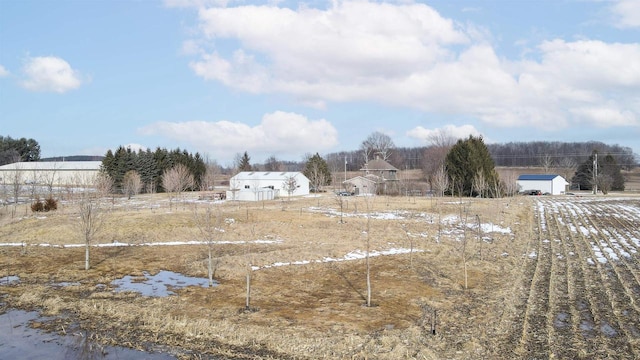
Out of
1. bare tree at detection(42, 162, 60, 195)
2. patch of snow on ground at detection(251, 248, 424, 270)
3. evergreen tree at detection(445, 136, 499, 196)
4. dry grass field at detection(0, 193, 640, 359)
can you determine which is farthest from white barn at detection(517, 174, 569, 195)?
bare tree at detection(42, 162, 60, 195)

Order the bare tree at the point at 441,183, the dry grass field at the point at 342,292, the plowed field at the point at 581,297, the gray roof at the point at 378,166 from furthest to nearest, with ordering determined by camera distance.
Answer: the gray roof at the point at 378,166
the bare tree at the point at 441,183
the dry grass field at the point at 342,292
the plowed field at the point at 581,297

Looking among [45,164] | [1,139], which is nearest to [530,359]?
[45,164]

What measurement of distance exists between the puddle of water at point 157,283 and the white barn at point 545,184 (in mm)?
75196

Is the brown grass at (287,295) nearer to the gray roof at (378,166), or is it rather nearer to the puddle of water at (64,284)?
the puddle of water at (64,284)

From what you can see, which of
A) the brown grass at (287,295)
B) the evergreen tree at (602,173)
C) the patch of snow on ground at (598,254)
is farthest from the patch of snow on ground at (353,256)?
the evergreen tree at (602,173)

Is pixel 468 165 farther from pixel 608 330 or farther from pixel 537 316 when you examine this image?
pixel 608 330

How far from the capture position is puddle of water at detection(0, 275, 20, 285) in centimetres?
1627

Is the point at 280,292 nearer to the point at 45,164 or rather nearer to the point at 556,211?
the point at 556,211

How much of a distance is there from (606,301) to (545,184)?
72369 mm

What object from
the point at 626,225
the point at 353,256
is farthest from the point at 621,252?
the point at 353,256

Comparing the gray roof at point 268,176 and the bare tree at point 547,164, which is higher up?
the bare tree at point 547,164

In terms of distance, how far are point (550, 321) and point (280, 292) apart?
8032 mm

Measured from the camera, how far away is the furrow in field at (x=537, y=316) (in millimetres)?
10109

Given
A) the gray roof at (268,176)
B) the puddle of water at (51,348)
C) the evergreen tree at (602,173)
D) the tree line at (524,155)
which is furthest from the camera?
the tree line at (524,155)
